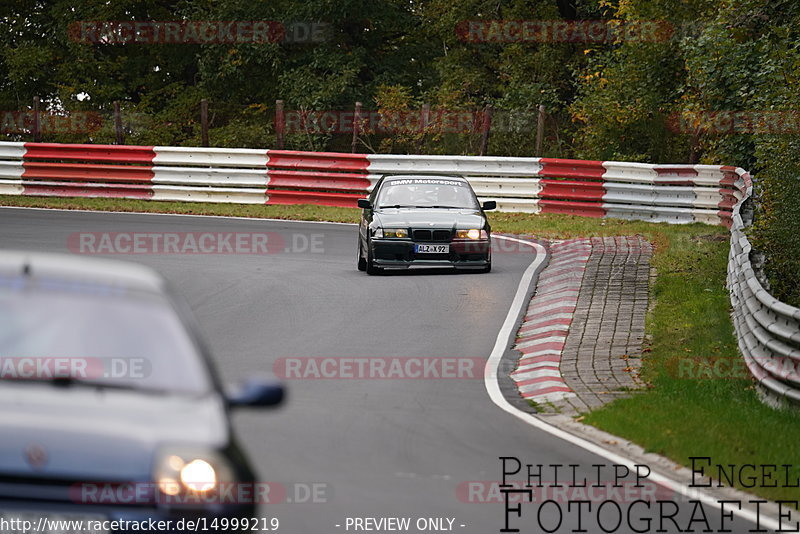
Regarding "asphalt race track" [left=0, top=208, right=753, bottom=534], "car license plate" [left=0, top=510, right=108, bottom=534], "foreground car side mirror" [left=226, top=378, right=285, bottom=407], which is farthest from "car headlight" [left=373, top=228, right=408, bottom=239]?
"car license plate" [left=0, top=510, right=108, bottom=534]

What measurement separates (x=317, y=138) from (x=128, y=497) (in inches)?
1318

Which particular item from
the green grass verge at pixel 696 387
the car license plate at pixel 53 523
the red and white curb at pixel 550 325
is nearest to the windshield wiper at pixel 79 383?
the car license plate at pixel 53 523

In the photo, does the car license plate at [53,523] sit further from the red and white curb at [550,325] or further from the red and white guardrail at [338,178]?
the red and white guardrail at [338,178]

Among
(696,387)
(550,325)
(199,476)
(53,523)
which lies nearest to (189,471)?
(199,476)

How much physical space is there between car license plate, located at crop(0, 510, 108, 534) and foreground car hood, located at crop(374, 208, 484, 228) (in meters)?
13.6

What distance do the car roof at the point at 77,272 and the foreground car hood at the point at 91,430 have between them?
63cm

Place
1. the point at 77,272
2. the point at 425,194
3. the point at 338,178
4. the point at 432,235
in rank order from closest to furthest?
the point at 77,272
the point at 432,235
the point at 425,194
the point at 338,178

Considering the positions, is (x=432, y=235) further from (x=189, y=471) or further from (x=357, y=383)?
(x=189, y=471)

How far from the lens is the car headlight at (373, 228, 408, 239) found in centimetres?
1862

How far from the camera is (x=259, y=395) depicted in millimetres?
5867

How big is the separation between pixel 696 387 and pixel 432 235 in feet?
24.4

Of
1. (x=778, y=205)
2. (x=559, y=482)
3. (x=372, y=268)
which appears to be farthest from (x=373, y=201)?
(x=559, y=482)

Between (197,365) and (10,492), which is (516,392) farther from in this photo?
(10,492)

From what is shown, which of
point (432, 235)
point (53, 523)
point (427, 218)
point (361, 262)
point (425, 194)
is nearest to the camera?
point (53, 523)
